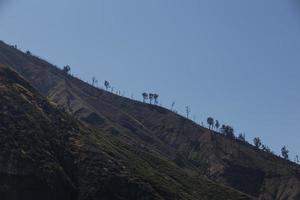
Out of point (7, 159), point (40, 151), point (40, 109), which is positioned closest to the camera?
point (7, 159)

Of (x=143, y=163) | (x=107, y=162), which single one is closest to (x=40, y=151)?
(x=107, y=162)

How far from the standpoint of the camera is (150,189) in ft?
374

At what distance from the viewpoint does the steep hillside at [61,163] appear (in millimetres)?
100938

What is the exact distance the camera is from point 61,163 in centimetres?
11206

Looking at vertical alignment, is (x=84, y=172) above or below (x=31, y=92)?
below

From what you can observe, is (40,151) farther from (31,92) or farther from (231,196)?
(231,196)

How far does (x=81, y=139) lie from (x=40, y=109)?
1220 centimetres

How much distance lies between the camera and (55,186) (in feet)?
338

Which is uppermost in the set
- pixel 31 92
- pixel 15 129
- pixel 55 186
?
pixel 31 92

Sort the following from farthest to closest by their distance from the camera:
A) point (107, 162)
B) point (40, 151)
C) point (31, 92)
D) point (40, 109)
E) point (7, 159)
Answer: point (31, 92)
point (40, 109)
point (107, 162)
point (40, 151)
point (7, 159)

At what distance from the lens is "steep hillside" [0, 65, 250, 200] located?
101 meters

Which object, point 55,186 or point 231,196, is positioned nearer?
point 55,186

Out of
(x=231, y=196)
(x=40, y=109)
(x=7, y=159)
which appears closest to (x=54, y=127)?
(x=40, y=109)

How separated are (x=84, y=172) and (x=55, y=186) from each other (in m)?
10.8
